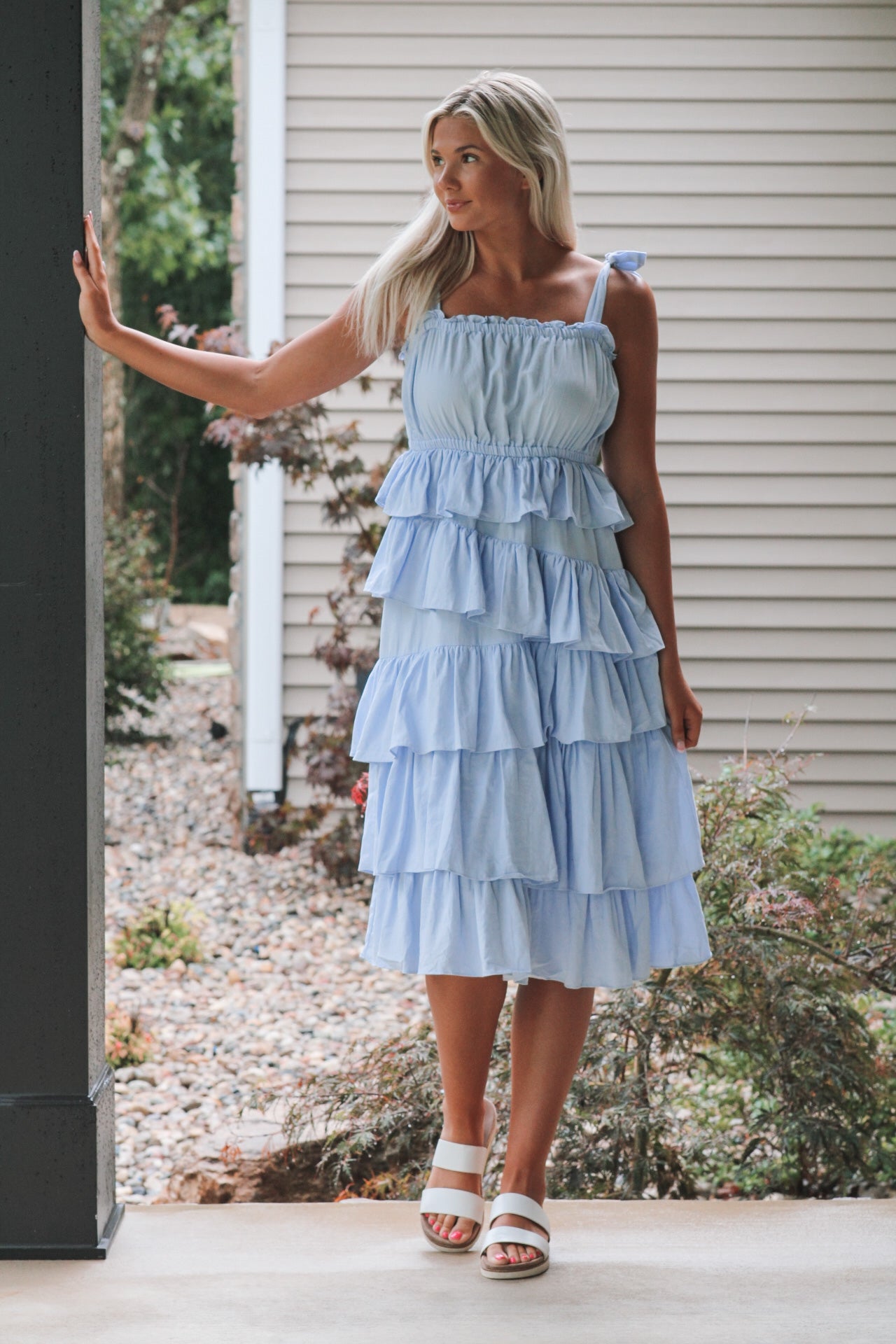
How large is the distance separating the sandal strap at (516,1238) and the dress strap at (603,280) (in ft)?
3.92

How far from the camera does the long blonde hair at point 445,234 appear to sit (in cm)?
169

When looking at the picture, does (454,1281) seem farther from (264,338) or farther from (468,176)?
(264,338)

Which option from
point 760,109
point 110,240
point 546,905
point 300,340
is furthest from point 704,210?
point 110,240

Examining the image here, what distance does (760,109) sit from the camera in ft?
14.7

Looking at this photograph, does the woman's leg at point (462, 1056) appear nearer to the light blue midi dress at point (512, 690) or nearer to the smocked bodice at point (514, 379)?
the light blue midi dress at point (512, 690)

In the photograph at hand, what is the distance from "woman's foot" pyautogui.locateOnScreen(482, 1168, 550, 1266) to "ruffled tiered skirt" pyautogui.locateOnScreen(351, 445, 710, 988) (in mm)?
277

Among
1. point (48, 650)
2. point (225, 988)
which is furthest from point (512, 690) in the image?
point (225, 988)

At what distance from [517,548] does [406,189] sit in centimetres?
315

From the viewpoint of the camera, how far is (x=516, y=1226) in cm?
175

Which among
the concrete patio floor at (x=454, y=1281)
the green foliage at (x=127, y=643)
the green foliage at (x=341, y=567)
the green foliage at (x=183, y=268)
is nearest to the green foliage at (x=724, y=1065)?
the concrete patio floor at (x=454, y=1281)

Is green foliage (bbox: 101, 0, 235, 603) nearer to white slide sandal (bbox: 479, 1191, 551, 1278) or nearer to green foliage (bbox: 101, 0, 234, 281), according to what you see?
green foliage (bbox: 101, 0, 234, 281)

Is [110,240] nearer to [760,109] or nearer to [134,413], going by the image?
[134,413]

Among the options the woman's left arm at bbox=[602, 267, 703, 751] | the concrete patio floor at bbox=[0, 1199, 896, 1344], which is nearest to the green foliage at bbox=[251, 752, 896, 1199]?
the concrete patio floor at bbox=[0, 1199, 896, 1344]

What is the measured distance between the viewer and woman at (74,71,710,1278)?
1.70 metres
